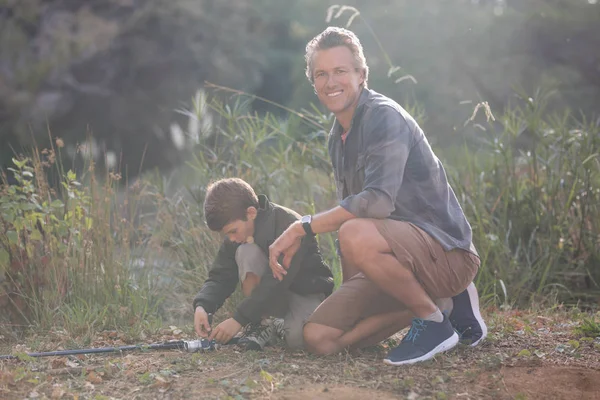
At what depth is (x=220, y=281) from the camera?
4.02 meters

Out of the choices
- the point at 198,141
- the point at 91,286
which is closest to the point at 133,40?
the point at 198,141

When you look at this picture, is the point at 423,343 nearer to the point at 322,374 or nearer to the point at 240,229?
the point at 322,374

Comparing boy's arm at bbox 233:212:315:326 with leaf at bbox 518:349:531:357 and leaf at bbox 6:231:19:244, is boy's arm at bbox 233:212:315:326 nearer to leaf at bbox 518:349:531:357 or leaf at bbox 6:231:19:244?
leaf at bbox 518:349:531:357

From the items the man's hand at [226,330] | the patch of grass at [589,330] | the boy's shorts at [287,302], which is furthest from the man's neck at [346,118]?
the patch of grass at [589,330]

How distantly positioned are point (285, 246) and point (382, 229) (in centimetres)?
44

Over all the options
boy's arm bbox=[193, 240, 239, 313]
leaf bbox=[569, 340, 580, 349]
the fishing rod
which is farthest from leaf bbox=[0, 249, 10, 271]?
leaf bbox=[569, 340, 580, 349]

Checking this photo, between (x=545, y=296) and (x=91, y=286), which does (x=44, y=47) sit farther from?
(x=545, y=296)

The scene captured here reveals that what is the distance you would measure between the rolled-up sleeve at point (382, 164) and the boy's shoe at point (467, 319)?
2.40ft

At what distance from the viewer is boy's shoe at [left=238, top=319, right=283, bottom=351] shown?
12.9ft

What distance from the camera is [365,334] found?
3795mm

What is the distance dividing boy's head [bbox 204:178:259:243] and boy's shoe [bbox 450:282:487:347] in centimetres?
111

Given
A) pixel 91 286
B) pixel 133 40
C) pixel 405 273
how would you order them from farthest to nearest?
pixel 133 40 → pixel 91 286 → pixel 405 273

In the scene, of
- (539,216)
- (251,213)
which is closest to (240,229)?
Answer: (251,213)

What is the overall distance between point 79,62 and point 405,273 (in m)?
10.3
